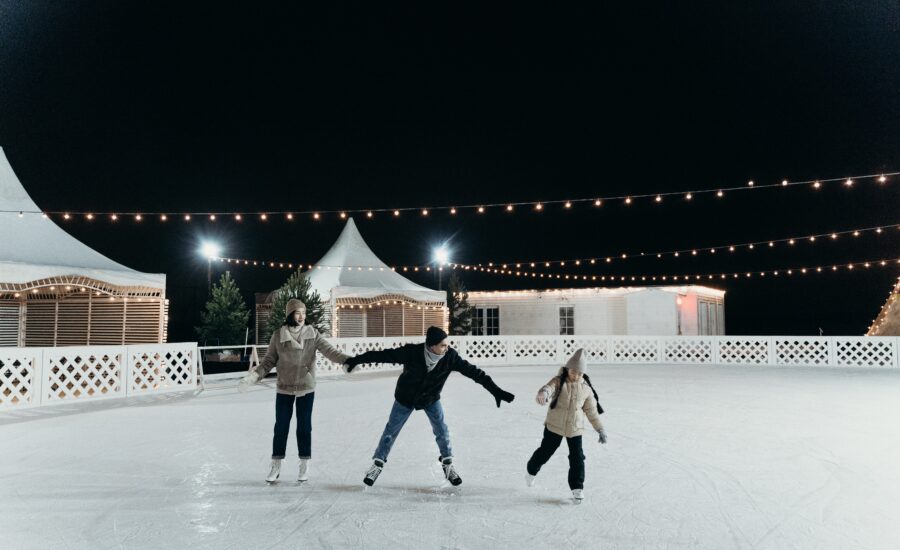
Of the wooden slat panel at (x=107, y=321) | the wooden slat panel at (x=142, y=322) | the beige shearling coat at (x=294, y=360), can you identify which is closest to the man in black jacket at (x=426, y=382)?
the beige shearling coat at (x=294, y=360)

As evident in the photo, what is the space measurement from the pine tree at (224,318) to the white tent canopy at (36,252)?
501 cm

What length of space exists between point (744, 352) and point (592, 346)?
4.20 meters

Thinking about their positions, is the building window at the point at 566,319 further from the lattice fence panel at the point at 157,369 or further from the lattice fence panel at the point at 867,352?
the lattice fence panel at the point at 157,369

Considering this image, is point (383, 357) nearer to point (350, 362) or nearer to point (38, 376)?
point (350, 362)

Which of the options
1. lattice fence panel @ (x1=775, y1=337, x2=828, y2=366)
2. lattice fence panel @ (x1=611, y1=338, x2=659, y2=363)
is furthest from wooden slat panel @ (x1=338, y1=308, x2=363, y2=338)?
lattice fence panel @ (x1=775, y1=337, x2=828, y2=366)

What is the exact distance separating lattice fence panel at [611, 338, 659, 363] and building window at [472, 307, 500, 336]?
18.4ft

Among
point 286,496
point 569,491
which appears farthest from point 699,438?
point 286,496

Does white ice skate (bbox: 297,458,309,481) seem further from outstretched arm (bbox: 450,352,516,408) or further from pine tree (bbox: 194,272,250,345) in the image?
pine tree (bbox: 194,272,250,345)

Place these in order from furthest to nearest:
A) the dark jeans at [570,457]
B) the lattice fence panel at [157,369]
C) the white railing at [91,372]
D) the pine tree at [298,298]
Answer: the pine tree at [298,298]
the lattice fence panel at [157,369]
the white railing at [91,372]
the dark jeans at [570,457]

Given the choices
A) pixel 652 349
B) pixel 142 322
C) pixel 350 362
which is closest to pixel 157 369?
pixel 142 322

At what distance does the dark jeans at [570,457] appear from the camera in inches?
139

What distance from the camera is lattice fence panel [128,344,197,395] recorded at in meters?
9.18

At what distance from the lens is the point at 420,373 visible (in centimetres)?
378

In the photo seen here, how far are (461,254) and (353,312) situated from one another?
6.50 meters
